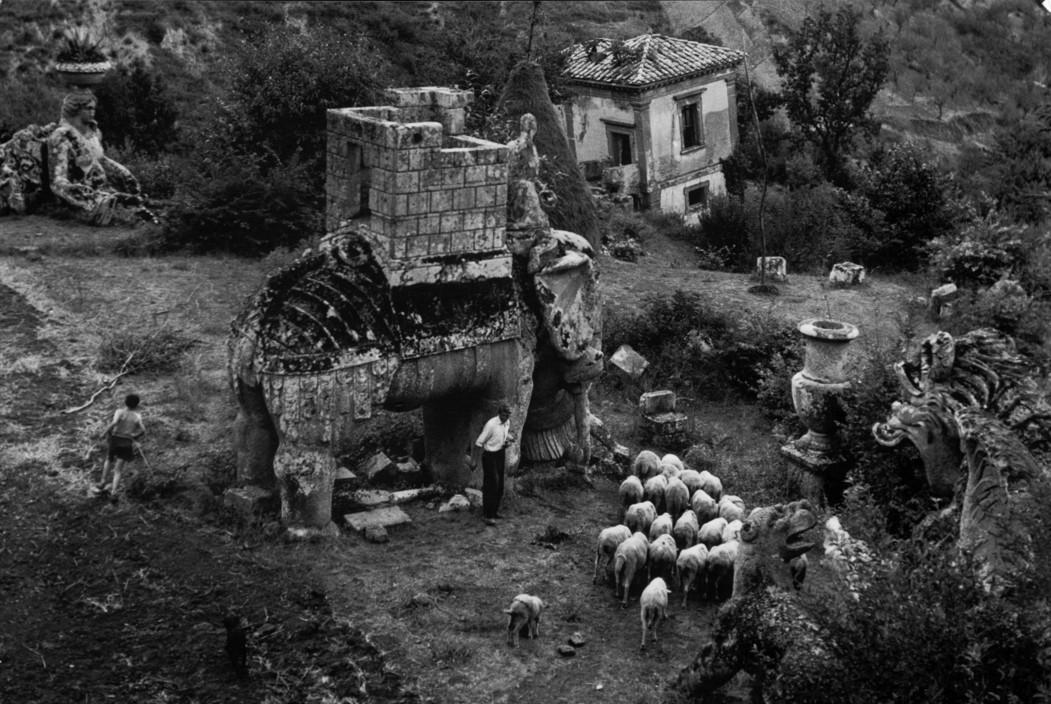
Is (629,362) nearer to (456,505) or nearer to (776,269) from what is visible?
(456,505)

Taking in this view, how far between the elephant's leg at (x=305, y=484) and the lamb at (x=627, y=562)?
2.74 meters

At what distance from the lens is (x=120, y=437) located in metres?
12.4

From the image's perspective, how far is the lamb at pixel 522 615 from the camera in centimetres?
1065

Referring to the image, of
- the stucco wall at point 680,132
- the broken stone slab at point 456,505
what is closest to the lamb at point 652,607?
the broken stone slab at point 456,505

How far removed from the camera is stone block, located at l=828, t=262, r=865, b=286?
22859mm

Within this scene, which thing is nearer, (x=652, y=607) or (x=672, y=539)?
(x=652, y=607)

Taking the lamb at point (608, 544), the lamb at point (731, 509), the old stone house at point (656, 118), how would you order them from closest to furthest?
the lamb at point (608, 544)
the lamb at point (731, 509)
the old stone house at point (656, 118)

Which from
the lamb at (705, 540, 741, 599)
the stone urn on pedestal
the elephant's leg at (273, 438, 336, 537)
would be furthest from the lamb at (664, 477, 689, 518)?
the elephant's leg at (273, 438, 336, 537)

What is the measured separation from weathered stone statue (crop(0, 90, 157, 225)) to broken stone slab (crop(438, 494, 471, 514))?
10.2m

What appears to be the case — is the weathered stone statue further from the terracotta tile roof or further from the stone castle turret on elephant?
the terracotta tile roof

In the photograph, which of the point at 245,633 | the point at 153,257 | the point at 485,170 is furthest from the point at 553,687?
the point at 153,257

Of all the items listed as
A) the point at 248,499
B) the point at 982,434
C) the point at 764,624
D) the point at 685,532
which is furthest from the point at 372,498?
the point at 982,434

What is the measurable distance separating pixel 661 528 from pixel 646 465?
5.95ft

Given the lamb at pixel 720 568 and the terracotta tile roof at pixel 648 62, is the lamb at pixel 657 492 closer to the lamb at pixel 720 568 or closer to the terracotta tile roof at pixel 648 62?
the lamb at pixel 720 568
